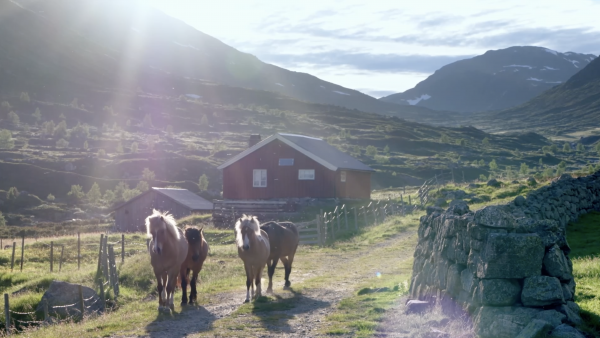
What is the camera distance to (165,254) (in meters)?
13.2

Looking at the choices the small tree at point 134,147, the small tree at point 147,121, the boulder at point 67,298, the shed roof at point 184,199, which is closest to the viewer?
the boulder at point 67,298

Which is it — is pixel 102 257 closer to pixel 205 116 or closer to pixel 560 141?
pixel 205 116

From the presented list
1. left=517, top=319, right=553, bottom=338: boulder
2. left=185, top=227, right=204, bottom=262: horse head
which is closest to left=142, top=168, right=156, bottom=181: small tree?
left=185, top=227, right=204, bottom=262: horse head

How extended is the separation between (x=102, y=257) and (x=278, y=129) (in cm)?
12605

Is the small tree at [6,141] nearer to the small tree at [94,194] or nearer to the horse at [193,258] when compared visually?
the small tree at [94,194]

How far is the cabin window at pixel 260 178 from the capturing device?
161 feet

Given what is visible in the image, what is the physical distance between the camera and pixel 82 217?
72.4m

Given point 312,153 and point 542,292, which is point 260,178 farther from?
point 542,292

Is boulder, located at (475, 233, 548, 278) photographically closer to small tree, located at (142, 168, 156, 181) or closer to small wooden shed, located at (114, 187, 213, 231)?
small wooden shed, located at (114, 187, 213, 231)

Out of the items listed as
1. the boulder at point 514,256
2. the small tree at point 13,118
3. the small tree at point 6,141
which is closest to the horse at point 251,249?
the boulder at point 514,256

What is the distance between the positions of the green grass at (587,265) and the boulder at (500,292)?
3.31 feet

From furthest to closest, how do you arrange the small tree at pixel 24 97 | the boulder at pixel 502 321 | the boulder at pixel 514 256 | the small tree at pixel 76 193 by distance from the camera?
the small tree at pixel 24 97 < the small tree at pixel 76 193 < the boulder at pixel 514 256 < the boulder at pixel 502 321

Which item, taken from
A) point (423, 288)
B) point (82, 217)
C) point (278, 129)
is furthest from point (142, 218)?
point (278, 129)

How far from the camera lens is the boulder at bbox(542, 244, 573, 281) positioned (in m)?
8.49
